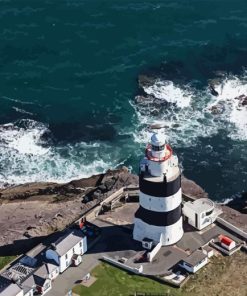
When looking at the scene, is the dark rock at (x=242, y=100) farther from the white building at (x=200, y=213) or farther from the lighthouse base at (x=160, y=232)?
the lighthouse base at (x=160, y=232)

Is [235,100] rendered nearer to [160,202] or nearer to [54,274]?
[160,202]

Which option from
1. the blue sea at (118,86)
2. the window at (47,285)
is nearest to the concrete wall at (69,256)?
the window at (47,285)

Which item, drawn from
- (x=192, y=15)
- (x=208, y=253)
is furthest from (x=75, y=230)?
(x=192, y=15)

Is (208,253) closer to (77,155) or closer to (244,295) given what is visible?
(244,295)

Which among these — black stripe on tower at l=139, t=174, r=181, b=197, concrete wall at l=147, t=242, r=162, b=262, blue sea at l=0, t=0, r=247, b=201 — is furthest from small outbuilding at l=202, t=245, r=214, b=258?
blue sea at l=0, t=0, r=247, b=201

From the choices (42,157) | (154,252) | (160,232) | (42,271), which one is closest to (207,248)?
(160,232)

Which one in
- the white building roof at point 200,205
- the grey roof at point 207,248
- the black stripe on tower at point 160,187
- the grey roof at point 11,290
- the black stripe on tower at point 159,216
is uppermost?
the black stripe on tower at point 160,187
